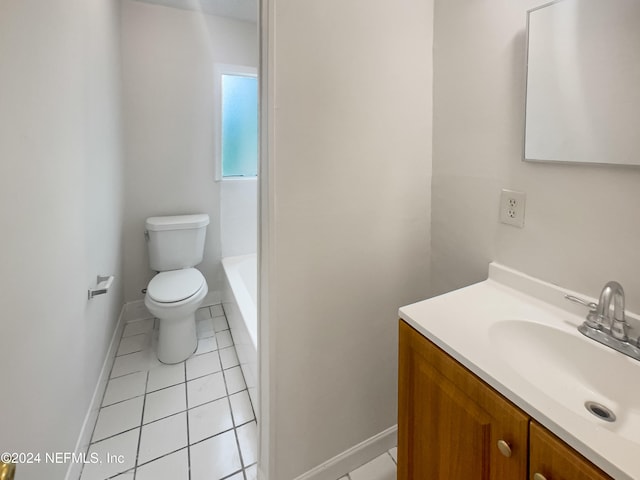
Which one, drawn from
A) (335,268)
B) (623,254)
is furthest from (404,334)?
(623,254)

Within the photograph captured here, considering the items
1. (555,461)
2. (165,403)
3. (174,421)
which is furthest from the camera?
(165,403)

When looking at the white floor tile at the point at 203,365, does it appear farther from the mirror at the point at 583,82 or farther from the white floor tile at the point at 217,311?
the mirror at the point at 583,82

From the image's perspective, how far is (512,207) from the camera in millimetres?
1101

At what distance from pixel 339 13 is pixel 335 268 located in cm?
91

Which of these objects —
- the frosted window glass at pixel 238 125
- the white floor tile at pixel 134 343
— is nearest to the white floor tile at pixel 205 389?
the white floor tile at pixel 134 343

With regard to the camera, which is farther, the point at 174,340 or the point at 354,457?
the point at 174,340

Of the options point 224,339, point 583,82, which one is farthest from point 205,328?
point 583,82

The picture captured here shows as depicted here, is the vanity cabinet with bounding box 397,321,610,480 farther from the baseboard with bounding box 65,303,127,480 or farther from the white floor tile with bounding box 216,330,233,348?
the white floor tile with bounding box 216,330,233,348

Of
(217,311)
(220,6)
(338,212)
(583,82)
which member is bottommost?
(217,311)

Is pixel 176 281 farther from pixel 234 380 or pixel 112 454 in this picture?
pixel 112 454

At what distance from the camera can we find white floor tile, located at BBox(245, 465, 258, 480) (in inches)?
53.6

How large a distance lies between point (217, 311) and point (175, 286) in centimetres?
73

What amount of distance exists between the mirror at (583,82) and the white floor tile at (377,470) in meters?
1.40

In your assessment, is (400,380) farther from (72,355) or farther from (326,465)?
(72,355)
